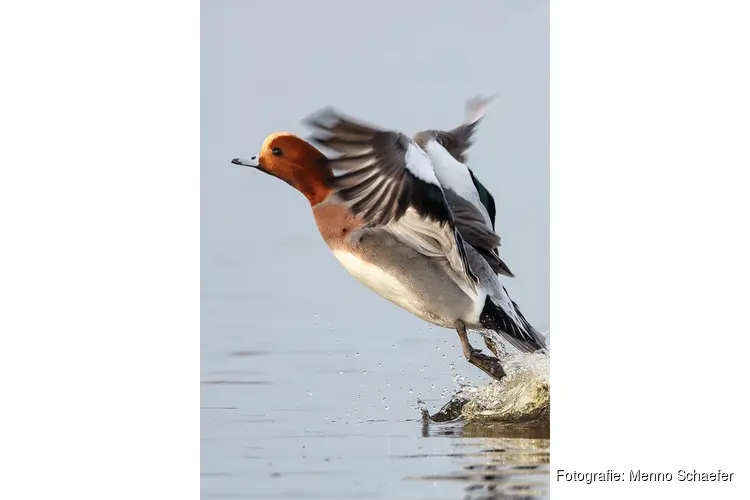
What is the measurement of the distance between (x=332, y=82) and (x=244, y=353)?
3.97ft

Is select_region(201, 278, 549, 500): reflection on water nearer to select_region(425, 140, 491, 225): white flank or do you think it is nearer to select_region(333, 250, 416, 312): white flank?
select_region(333, 250, 416, 312): white flank

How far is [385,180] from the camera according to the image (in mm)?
4059

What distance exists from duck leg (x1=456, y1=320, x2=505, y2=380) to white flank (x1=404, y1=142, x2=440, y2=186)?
705mm

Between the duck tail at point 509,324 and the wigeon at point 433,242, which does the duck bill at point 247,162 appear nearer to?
the wigeon at point 433,242

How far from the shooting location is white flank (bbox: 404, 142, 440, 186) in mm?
4105

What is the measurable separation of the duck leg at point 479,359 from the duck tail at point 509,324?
86 millimetres

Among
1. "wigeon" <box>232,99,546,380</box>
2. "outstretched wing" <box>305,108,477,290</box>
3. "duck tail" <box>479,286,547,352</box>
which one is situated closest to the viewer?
"outstretched wing" <box>305,108,477,290</box>

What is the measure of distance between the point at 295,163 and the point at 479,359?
104 centimetres
